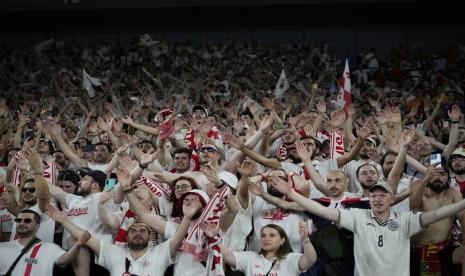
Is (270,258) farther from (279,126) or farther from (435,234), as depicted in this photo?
(279,126)

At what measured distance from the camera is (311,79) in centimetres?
1809

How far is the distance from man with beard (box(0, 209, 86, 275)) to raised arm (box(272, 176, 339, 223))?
1.83 meters

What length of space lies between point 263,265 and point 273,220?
0.63 meters

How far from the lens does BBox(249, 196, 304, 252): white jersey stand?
689cm

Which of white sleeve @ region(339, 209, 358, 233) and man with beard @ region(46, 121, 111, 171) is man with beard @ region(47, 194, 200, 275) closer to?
white sleeve @ region(339, 209, 358, 233)

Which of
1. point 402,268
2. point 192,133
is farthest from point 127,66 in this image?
point 402,268

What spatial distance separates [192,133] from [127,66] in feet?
34.8

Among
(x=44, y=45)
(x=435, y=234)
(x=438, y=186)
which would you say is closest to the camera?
(x=435, y=234)

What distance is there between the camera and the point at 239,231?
7000 mm

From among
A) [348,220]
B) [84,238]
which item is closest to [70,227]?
[84,238]

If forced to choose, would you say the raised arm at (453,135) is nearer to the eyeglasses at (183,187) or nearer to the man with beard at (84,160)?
the eyeglasses at (183,187)

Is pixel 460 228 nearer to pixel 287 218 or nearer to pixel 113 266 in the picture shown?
pixel 287 218

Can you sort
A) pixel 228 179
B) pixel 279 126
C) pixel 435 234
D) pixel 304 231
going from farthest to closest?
pixel 279 126
pixel 228 179
pixel 435 234
pixel 304 231

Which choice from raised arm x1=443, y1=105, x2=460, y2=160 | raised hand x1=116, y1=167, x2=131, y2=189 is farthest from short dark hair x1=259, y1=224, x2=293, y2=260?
raised arm x1=443, y1=105, x2=460, y2=160
